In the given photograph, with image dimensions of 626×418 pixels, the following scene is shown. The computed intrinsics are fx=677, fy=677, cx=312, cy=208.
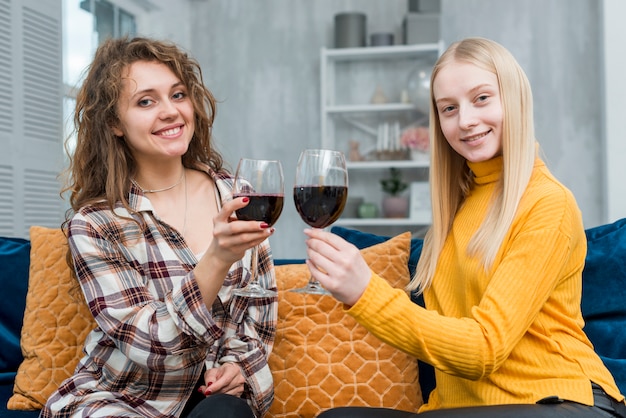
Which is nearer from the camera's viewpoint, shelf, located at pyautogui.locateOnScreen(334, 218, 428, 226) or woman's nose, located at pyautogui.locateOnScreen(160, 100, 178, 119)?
woman's nose, located at pyautogui.locateOnScreen(160, 100, 178, 119)

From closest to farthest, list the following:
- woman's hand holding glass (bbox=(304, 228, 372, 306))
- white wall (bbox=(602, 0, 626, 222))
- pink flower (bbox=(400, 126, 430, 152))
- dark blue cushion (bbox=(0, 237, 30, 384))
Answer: woman's hand holding glass (bbox=(304, 228, 372, 306)) < dark blue cushion (bbox=(0, 237, 30, 384)) < white wall (bbox=(602, 0, 626, 222)) < pink flower (bbox=(400, 126, 430, 152))

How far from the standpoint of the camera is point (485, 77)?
1300 millimetres

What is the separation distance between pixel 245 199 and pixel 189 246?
0.54m

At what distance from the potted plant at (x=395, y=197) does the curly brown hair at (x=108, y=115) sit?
3.34 meters

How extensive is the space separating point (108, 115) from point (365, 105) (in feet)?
12.0

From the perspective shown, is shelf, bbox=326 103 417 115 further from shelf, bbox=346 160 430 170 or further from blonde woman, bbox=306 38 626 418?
blonde woman, bbox=306 38 626 418

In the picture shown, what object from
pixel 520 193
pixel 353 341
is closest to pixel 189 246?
pixel 353 341

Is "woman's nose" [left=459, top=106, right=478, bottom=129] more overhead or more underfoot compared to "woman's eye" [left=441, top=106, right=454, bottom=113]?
more underfoot

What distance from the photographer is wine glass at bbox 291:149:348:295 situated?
1.13 meters

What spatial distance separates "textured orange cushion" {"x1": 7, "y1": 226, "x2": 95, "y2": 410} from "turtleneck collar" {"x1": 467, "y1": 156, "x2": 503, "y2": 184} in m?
1.09

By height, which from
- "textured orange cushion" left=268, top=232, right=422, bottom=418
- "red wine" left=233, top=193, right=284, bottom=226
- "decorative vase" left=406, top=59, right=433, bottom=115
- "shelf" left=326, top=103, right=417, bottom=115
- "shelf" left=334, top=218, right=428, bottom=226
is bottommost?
"textured orange cushion" left=268, top=232, right=422, bottom=418

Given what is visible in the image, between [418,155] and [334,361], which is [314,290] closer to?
[334,361]

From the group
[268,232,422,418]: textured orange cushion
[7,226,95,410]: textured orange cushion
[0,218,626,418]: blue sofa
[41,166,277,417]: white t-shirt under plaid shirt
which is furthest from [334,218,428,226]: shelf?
[41,166,277,417]: white t-shirt under plaid shirt

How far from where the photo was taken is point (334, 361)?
179cm
